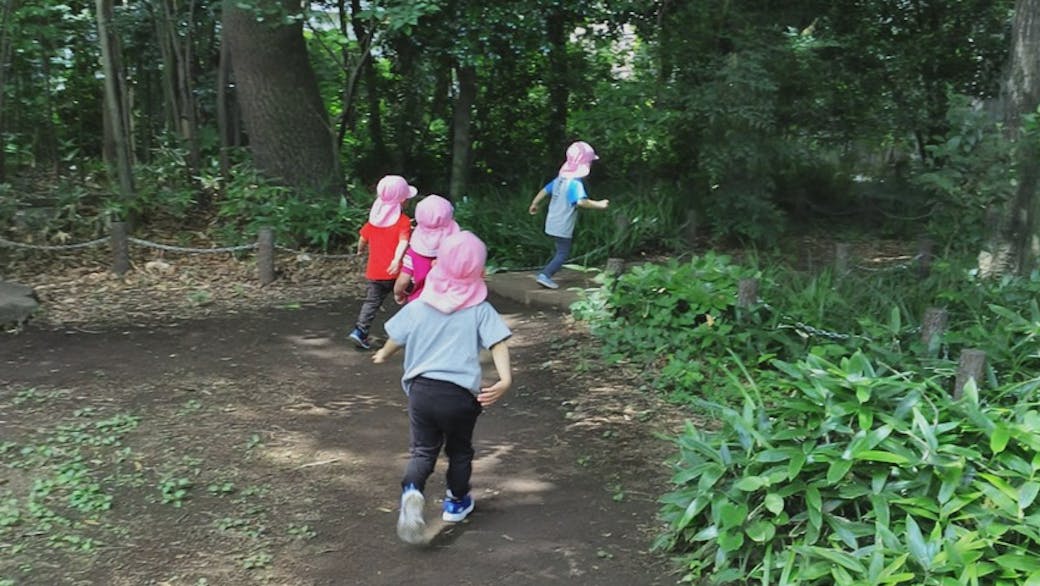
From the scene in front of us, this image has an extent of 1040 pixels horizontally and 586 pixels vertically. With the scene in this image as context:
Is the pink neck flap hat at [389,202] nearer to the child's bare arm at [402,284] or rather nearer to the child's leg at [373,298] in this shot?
the child's leg at [373,298]

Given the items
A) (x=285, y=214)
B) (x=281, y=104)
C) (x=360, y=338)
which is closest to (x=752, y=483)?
(x=360, y=338)

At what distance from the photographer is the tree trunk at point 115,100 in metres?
8.71

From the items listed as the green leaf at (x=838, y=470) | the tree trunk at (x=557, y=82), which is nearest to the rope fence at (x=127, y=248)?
the tree trunk at (x=557, y=82)

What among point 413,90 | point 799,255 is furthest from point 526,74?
point 799,255

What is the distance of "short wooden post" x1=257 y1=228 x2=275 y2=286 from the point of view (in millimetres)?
8250

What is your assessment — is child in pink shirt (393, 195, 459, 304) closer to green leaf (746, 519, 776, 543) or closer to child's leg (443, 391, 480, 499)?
child's leg (443, 391, 480, 499)

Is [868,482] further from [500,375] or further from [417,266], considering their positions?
[417,266]

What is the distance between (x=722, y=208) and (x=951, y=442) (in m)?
7.35

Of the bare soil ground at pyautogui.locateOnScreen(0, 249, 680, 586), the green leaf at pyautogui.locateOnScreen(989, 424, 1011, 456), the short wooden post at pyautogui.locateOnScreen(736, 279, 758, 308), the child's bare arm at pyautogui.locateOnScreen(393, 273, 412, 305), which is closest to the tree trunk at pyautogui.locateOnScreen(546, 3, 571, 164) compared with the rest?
the bare soil ground at pyautogui.locateOnScreen(0, 249, 680, 586)

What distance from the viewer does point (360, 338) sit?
21.1 ft

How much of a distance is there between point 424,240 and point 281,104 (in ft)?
18.1

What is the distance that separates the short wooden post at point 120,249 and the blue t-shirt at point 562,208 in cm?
414

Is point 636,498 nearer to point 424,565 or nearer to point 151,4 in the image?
point 424,565

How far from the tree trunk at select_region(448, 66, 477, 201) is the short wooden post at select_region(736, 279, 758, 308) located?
5.91 meters
